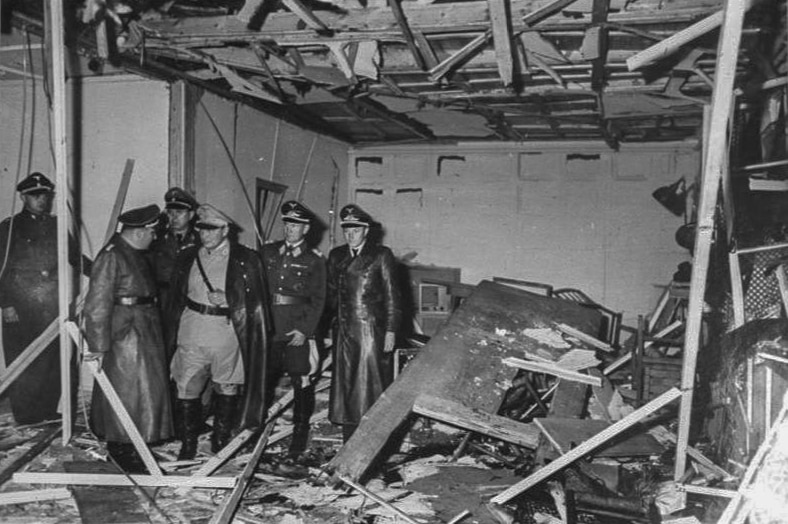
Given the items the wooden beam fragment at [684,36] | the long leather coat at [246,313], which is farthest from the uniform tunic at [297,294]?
the wooden beam fragment at [684,36]

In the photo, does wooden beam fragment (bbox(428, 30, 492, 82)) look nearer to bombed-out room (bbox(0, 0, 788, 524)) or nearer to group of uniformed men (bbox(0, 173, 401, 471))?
bombed-out room (bbox(0, 0, 788, 524))

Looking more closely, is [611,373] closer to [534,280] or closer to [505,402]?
[505,402]

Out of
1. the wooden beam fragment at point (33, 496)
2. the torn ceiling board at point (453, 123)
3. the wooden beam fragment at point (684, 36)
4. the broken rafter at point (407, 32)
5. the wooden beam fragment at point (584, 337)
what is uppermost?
the broken rafter at point (407, 32)

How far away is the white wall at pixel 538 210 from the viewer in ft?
34.1

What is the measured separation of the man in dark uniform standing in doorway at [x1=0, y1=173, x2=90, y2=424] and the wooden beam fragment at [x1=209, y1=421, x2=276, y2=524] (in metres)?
2.27

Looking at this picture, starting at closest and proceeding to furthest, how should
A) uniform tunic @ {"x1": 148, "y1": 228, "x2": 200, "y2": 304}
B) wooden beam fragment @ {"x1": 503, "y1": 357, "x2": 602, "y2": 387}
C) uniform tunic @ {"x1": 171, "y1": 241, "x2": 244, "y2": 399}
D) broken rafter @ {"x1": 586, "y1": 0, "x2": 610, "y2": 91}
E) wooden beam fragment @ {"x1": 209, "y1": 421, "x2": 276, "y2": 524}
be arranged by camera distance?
wooden beam fragment @ {"x1": 209, "y1": 421, "x2": 276, "y2": 524}, broken rafter @ {"x1": 586, "y1": 0, "x2": 610, "y2": 91}, uniform tunic @ {"x1": 171, "y1": 241, "x2": 244, "y2": 399}, uniform tunic @ {"x1": 148, "y1": 228, "x2": 200, "y2": 304}, wooden beam fragment @ {"x1": 503, "y1": 357, "x2": 602, "y2": 387}

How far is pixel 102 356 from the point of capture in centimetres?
479

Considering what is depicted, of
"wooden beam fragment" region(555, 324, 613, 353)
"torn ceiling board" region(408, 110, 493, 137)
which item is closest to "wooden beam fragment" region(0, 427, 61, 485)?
"wooden beam fragment" region(555, 324, 613, 353)

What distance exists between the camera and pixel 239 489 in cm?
433

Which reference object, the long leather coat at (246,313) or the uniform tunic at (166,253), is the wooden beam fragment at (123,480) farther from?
the uniform tunic at (166,253)

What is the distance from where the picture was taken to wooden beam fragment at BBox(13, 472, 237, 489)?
4.32 meters

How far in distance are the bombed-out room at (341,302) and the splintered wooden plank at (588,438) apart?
23mm

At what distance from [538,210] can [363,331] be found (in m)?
6.01

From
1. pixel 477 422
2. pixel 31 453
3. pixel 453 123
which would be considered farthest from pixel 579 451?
pixel 453 123
